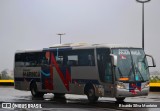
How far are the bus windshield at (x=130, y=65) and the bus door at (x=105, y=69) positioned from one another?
36cm

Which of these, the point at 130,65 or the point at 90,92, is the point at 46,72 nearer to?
the point at 90,92

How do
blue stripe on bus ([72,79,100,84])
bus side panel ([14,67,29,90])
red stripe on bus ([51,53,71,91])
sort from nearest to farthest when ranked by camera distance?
blue stripe on bus ([72,79,100,84]), red stripe on bus ([51,53,71,91]), bus side panel ([14,67,29,90])

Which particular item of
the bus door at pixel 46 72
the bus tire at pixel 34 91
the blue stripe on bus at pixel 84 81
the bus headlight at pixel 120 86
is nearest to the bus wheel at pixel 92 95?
the blue stripe on bus at pixel 84 81

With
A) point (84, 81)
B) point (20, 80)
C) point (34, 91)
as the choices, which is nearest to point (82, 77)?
point (84, 81)

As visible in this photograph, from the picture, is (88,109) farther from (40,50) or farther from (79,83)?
(40,50)

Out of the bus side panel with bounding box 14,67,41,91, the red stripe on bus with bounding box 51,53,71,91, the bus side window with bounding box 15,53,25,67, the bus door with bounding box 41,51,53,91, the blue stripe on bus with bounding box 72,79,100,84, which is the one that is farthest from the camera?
the bus side window with bounding box 15,53,25,67

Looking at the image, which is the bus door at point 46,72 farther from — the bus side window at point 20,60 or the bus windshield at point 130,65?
the bus windshield at point 130,65

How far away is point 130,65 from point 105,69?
107 cm

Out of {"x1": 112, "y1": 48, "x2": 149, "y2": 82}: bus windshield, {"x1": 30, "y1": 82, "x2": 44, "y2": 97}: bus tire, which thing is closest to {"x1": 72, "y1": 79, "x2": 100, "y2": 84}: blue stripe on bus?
{"x1": 112, "y1": 48, "x2": 149, "y2": 82}: bus windshield

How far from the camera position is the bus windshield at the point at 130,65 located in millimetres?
19688

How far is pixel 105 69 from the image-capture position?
2012 cm

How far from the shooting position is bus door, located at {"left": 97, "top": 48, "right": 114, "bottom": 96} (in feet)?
64.8

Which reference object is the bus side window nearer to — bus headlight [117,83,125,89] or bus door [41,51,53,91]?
bus door [41,51,53,91]

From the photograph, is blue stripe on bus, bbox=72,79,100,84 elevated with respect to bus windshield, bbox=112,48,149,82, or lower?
lower
